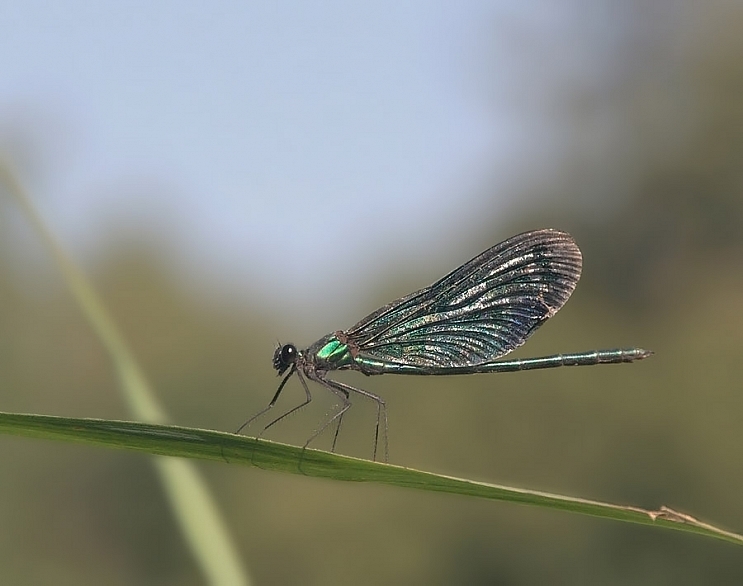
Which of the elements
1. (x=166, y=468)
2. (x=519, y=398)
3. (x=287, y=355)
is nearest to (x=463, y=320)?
(x=287, y=355)

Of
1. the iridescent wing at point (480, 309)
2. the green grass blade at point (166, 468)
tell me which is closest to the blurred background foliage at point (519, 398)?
the iridescent wing at point (480, 309)

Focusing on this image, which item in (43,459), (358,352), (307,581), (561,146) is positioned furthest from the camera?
(561,146)

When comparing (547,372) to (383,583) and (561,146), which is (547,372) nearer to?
(383,583)

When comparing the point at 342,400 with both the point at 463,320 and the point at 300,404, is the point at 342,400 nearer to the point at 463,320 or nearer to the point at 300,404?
the point at 300,404

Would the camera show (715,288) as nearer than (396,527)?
No

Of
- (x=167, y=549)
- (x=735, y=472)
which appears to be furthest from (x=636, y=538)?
(x=167, y=549)
